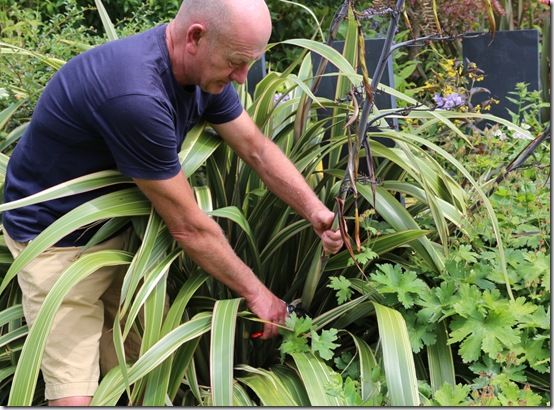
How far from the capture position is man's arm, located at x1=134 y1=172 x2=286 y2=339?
7.47 ft

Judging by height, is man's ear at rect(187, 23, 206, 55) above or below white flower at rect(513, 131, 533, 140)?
above

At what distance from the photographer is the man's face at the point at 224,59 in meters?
2.22

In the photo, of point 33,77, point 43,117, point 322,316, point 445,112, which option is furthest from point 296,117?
point 33,77

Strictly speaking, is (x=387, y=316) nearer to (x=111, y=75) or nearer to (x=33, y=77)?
(x=111, y=75)

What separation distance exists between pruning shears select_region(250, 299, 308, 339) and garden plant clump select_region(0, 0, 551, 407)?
1 centimetres

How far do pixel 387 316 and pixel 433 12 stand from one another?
0.90 metres

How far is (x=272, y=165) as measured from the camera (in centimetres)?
265

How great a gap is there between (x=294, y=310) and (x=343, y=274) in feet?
0.77

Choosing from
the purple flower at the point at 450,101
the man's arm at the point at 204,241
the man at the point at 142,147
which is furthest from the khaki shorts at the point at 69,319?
the purple flower at the point at 450,101

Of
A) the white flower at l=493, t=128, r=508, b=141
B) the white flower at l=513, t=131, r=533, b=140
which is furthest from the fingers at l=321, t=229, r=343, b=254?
the white flower at l=493, t=128, r=508, b=141

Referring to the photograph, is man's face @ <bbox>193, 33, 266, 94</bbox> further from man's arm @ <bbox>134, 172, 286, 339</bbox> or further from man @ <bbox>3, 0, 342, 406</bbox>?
man's arm @ <bbox>134, 172, 286, 339</bbox>

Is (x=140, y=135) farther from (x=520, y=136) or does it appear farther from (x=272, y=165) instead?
(x=520, y=136)

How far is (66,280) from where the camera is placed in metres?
2.25

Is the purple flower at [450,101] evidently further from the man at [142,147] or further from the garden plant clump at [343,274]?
the man at [142,147]
